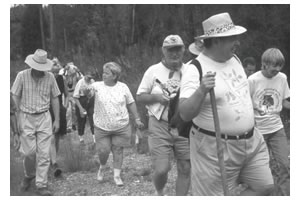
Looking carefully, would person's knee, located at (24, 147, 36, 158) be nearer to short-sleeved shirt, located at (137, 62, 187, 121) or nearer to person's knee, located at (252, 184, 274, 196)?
short-sleeved shirt, located at (137, 62, 187, 121)

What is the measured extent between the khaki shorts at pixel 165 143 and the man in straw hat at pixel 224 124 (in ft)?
4.14

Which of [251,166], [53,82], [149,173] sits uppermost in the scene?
[53,82]

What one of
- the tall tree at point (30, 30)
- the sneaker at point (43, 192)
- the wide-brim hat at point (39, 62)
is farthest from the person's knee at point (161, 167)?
the tall tree at point (30, 30)

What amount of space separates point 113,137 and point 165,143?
5.21 feet

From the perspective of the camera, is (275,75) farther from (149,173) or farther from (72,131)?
(72,131)

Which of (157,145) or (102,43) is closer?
(157,145)

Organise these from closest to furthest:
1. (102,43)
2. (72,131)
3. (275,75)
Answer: (275,75) < (72,131) < (102,43)

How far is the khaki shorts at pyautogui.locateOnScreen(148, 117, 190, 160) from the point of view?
4.95 meters

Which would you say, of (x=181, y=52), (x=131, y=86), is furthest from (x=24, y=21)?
(x=181, y=52)

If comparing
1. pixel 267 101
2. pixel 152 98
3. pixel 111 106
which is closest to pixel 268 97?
pixel 267 101

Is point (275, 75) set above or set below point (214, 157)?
above

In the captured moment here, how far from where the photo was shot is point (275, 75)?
5.46 meters

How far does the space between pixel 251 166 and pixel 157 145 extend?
5.02 ft

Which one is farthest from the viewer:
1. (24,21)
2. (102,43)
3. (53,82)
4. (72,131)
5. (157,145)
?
(24,21)
